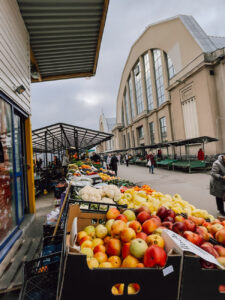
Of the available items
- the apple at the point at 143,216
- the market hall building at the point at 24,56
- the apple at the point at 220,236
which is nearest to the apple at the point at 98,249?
the apple at the point at 143,216

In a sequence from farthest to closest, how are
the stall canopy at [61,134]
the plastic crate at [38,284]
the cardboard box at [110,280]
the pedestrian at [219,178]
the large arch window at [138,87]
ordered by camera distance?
the large arch window at [138,87] < the stall canopy at [61,134] < the pedestrian at [219,178] < the plastic crate at [38,284] < the cardboard box at [110,280]

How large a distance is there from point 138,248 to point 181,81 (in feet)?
72.4

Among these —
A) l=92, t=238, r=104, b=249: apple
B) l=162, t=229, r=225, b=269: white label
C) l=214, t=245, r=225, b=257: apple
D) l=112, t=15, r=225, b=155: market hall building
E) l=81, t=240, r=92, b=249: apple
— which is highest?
l=112, t=15, r=225, b=155: market hall building

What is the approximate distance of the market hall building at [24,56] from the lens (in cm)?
345

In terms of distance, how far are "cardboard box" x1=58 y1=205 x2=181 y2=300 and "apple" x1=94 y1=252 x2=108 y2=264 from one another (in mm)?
479

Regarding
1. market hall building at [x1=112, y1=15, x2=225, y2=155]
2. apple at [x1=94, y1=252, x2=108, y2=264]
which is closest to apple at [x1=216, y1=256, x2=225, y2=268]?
apple at [x1=94, y1=252, x2=108, y2=264]

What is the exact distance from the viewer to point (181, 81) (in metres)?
20.1

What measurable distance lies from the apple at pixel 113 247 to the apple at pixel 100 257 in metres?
0.07

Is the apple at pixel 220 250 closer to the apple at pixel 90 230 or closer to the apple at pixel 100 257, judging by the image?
the apple at pixel 100 257

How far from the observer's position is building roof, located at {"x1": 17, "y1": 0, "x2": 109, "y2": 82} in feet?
13.2

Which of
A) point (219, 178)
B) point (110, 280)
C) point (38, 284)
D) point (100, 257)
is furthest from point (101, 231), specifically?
point (219, 178)

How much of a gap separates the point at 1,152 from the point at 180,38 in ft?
79.9

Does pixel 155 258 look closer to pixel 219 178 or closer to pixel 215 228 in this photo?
pixel 215 228

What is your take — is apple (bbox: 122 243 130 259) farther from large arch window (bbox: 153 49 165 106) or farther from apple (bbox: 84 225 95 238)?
large arch window (bbox: 153 49 165 106)
